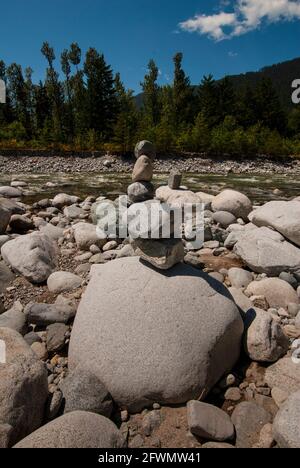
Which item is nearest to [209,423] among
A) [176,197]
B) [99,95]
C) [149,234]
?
[149,234]

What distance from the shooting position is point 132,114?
106 feet

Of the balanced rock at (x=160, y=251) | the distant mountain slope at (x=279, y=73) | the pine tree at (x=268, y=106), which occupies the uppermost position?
the distant mountain slope at (x=279, y=73)

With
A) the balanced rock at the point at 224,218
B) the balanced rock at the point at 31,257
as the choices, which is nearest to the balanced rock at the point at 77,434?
the balanced rock at the point at 31,257

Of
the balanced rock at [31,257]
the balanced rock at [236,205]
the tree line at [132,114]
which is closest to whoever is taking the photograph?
the balanced rock at [31,257]

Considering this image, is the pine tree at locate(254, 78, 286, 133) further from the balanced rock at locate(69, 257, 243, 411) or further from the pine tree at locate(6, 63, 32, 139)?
the balanced rock at locate(69, 257, 243, 411)

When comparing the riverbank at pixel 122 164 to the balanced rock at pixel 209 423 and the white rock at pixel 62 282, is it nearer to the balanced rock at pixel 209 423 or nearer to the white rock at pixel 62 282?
the white rock at pixel 62 282

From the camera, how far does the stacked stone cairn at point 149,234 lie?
341 cm

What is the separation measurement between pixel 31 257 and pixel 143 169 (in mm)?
2669

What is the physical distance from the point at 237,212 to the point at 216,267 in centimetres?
313

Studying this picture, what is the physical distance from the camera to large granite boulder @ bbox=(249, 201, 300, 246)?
18.4 feet

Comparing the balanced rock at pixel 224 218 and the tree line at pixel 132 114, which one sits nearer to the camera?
the balanced rock at pixel 224 218

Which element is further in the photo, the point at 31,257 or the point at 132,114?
the point at 132,114

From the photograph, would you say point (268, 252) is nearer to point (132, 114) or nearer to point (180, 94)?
point (132, 114)

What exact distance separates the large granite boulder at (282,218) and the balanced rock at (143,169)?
311 cm
